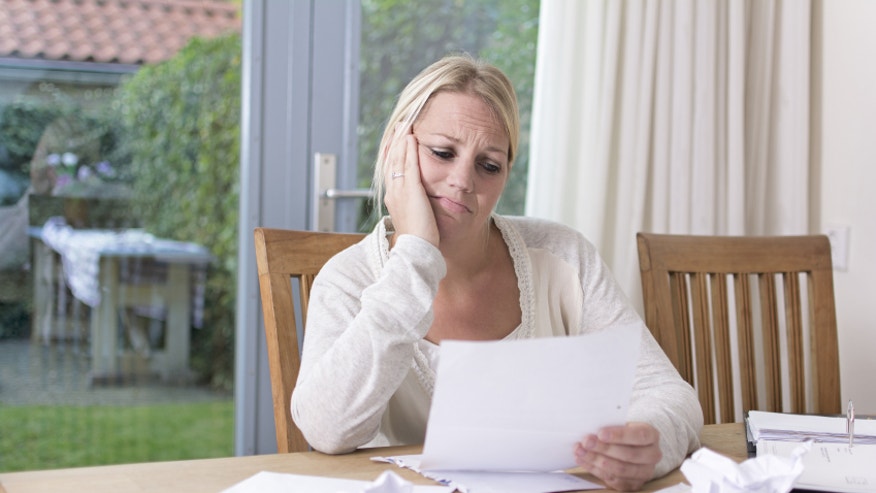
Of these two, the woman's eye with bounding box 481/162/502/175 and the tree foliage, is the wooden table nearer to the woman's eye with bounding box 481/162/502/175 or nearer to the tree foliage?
the woman's eye with bounding box 481/162/502/175

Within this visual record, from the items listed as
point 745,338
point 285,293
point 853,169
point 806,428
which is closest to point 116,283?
point 285,293

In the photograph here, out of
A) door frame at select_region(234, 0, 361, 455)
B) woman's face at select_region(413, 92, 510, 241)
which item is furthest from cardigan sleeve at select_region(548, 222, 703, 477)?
door frame at select_region(234, 0, 361, 455)

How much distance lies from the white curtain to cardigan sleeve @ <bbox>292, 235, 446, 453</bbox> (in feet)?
3.80

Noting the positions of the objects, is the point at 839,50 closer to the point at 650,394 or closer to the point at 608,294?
the point at 608,294

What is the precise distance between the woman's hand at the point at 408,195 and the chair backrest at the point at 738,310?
502mm

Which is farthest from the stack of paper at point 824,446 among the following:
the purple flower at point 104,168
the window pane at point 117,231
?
the purple flower at point 104,168

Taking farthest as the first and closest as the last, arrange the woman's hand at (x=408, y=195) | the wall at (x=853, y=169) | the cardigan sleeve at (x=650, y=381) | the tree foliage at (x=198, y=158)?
the wall at (x=853, y=169) < the tree foliage at (x=198, y=158) < the woman's hand at (x=408, y=195) < the cardigan sleeve at (x=650, y=381)

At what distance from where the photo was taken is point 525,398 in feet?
3.28

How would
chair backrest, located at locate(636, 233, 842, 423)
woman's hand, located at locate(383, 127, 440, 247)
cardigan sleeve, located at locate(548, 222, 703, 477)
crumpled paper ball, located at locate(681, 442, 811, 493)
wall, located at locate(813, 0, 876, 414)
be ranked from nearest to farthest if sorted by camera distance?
crumpled paper ball, located at locate(681, 442, 811, 493) → cardigan sleeve, located at locate(548, 222, 703, 477) → woman's hand, located at locate(383, 127, 440, 247) → chair backrest, located at locate(636, 233, 842, 423) → wall, located at locate(813, 0, 876, 414)

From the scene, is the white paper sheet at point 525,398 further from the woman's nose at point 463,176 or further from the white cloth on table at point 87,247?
the white cloth on table at point 87,247

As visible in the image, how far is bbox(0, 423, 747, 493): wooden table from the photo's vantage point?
40.8 inches

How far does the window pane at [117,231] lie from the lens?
2.08 meters

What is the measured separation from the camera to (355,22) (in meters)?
2.36

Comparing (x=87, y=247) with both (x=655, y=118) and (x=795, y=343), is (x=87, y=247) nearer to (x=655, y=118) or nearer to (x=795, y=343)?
(x=655, y=118)
